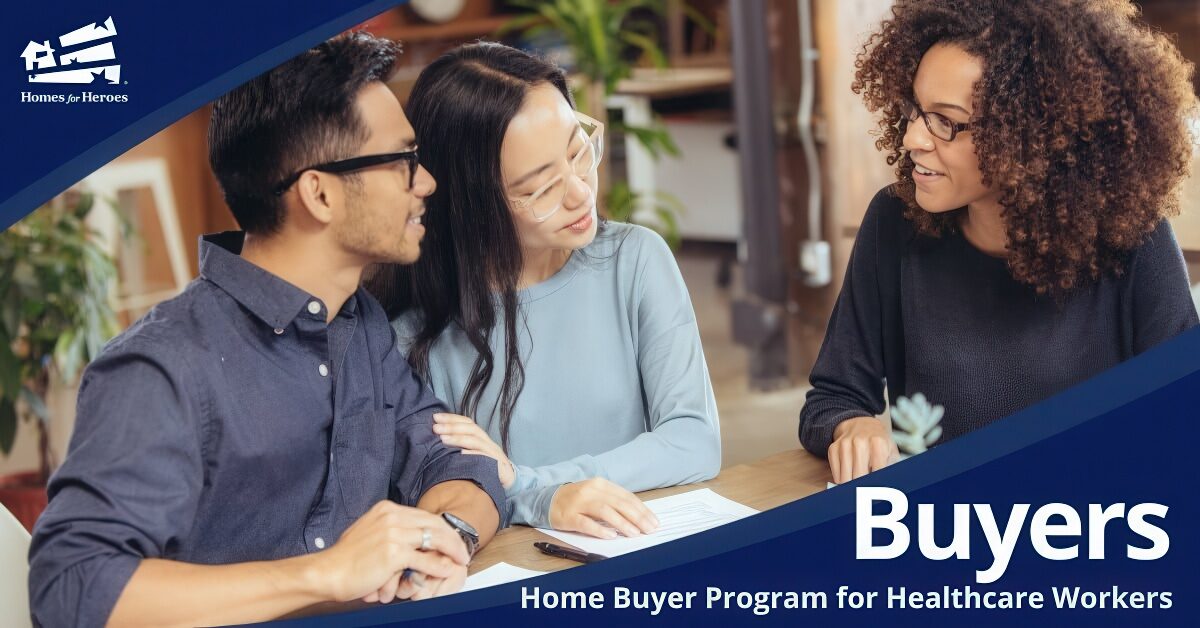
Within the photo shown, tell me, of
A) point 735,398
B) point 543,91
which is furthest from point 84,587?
point 735,398

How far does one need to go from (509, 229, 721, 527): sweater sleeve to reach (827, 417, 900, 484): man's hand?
0.17m

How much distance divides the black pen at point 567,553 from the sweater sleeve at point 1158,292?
0.70 metres

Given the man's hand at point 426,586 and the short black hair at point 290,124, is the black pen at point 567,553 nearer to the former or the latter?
the man's hand at point 426,586

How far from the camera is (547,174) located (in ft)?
5.37

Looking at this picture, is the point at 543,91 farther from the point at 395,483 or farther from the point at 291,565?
the point at 291,565

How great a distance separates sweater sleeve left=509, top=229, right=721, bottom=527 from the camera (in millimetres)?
1595

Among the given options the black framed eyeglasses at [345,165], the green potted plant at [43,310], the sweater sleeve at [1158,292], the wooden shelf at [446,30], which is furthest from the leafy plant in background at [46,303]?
the wooden shelf at [446,30]

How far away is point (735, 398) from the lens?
4758 millimetres

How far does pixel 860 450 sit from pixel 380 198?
2.08 ft

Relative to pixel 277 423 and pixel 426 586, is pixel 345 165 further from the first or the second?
pixel 426 586

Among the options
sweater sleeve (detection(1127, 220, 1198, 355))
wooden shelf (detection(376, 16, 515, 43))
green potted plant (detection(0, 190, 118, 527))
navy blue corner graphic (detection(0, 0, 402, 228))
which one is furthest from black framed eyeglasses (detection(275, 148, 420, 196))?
wooden shelf (detection(376, 16, 515, 43))

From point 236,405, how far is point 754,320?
4005 mm

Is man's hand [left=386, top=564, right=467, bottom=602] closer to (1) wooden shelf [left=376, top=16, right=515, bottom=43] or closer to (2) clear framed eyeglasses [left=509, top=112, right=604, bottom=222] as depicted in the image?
(2) clear framed eyeglasses [left=509, top=112, right=604, bottom=222]

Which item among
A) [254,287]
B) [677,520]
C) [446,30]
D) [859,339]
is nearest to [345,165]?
[254,287]
